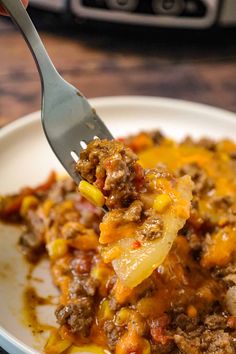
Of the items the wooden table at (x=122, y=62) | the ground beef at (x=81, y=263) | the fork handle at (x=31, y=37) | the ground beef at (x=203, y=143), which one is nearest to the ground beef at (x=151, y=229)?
the ground beef at (x=81, y=263)

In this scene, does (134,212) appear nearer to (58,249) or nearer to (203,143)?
(58,249)

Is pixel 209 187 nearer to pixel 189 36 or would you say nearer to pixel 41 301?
pixel 41 301

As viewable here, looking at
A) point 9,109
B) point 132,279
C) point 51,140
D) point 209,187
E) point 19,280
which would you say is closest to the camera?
point 132,279

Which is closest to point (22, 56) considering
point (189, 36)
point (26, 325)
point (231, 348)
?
point (189, 36)

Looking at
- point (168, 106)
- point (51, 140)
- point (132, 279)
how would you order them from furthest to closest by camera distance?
point (168, 106) → point (51, 140) → point (132, 279)

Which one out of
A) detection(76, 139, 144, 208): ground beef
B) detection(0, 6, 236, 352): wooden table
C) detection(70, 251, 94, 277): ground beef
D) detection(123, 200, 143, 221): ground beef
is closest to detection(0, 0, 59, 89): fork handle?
detection(76, 139, 144, 208): ground beef

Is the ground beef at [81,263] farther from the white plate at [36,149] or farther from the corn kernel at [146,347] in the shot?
the corn kernel at [146,347]

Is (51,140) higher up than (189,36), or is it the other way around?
(51,140)

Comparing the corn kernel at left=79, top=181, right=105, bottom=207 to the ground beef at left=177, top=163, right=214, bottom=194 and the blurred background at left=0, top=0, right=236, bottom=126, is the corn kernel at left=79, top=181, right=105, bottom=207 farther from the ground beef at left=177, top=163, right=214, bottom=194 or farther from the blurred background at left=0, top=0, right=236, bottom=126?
the blurred background at left=0, top=0, right=236, bottom=126
